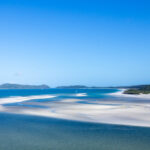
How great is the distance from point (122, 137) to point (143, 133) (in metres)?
2.04

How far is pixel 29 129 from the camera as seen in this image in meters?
16.9

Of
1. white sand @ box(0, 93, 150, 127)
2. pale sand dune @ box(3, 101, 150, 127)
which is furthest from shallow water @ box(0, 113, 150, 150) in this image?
white sand @ box(0, 93, 150, 127)

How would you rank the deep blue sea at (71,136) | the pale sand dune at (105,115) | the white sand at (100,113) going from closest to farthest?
the deep blue sea at (71,136) < the pale sand dune at (105,115) < the white sand at (100,113)

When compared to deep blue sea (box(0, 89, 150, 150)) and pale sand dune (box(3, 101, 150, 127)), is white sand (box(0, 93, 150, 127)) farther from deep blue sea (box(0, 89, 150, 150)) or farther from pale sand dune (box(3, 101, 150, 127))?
deep blue sea (box(0, 89, 150, 150))

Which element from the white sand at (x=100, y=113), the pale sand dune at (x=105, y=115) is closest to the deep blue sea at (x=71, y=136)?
the pale sand dune at (x=105, y=115)

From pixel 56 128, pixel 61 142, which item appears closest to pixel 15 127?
pixel 56 128

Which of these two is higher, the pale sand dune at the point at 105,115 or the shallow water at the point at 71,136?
the pale sand dune at the point at 105,115

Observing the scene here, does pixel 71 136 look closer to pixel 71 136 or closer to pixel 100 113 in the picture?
pixel 71 136

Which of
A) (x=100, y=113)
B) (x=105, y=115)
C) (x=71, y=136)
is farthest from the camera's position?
(x=100, y=113)

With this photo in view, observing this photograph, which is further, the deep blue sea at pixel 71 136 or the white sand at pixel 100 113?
the white sand at pixel 100 113

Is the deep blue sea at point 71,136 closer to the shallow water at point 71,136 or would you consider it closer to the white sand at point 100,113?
the shallow water at point 71,136

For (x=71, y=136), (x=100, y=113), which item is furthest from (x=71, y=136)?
(x=100, y=113)

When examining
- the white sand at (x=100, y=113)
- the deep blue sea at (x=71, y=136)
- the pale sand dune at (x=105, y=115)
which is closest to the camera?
the deep blue sea at (x=71, y=136)

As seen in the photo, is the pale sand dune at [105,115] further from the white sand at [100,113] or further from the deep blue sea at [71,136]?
the deep blue sea at [71,136]
